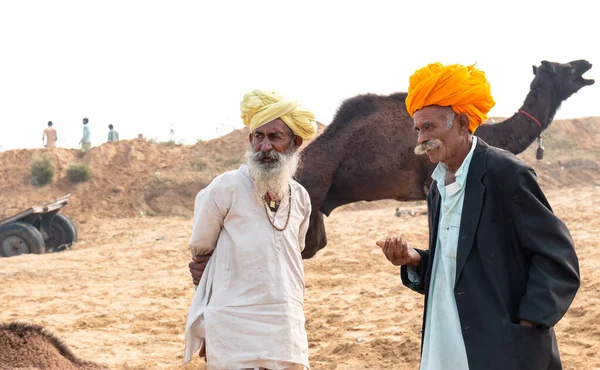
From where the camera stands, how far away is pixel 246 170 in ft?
11.8

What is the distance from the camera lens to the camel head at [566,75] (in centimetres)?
824

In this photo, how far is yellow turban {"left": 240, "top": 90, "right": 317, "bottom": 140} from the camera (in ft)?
11.8

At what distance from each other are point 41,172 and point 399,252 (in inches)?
853

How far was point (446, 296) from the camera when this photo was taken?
2.81m

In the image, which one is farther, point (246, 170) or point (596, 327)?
point (596, 327)

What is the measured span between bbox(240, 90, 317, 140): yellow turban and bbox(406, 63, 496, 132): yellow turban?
77 centimetres

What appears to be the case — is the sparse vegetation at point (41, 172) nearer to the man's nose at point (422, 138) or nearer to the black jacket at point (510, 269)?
the man's nose at point (422, 138)

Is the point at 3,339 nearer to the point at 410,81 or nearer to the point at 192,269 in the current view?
the point at 192,269

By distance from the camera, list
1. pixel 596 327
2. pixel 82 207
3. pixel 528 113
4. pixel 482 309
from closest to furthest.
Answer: pixel 482 309 < pixel 596 327 < pixel 528 113 < pixel 82 207

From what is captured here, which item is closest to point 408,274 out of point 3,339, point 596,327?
point 3,339

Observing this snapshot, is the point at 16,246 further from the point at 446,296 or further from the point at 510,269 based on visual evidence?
the point at 510,269

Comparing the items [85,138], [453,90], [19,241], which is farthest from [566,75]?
[85,138]

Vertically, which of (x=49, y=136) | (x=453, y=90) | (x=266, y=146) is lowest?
(x=266, y=146)

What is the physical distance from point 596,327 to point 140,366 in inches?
155
